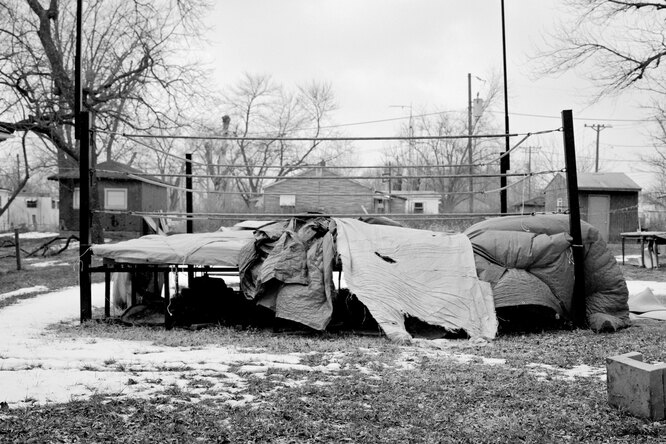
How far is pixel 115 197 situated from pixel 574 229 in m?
28.7

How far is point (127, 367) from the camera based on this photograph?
15.2ft

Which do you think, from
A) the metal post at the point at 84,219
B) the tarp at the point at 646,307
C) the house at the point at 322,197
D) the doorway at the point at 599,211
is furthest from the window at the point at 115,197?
the tarp at the point at 646,307

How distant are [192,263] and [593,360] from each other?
412 centimetres

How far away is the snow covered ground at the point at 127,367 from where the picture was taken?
153 inches

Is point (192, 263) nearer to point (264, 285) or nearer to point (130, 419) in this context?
point (264, 285)

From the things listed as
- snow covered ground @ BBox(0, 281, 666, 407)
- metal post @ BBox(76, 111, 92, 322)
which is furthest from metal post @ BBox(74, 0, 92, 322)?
snow covered ground @ BBox(0, 281, 666, 407)

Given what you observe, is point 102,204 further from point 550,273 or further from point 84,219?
point 550,273

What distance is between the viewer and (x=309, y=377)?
175 inches

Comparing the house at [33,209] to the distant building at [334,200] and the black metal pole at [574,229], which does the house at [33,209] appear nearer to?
the distant building at [334,200]

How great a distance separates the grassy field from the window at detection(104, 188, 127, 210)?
2885 centimetres

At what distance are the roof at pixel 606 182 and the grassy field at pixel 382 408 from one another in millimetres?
26871

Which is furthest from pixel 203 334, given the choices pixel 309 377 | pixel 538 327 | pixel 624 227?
pixel 624 227

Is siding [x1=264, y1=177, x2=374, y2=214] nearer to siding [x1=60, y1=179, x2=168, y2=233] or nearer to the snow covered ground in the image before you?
siding [x1=60, y1=179, x2=168, y2=233]

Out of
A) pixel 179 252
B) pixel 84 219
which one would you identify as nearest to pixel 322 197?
pixel 84 219
